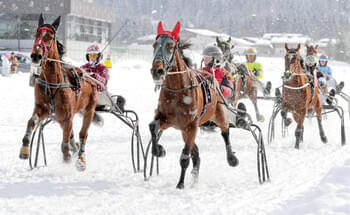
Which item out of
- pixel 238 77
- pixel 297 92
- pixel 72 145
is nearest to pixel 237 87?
pixel 238 77

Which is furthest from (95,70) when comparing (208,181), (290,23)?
(290,23)

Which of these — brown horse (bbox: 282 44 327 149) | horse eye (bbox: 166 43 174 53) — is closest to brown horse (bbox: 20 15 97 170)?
horse eye (bbox: 166 43 174 53)

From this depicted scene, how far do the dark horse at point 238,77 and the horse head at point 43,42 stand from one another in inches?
202

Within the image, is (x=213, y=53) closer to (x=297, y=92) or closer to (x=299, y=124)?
(x=297, y=92)

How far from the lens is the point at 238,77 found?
1286 cm

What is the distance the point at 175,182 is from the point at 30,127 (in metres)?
2.27

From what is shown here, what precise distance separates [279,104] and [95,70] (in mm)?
4926

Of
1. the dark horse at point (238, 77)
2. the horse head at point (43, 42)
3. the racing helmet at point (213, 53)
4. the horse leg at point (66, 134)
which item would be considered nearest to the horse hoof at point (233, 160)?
the racing helmet at point (213, 53)

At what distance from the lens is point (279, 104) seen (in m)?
11.6

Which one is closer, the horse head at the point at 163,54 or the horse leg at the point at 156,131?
the horse head at the point at 163,54

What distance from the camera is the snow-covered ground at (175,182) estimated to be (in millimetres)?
5566

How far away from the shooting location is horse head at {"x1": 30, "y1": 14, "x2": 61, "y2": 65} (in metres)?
6.39

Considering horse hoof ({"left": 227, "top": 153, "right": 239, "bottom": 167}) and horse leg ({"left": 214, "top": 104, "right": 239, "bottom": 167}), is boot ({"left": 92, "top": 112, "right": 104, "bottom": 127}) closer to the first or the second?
horse leg ({"left": 214, "top": 104, "right": 239, "bottom": 167})

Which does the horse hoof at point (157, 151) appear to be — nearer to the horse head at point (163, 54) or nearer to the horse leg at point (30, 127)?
the horse head at point (163, 54)
